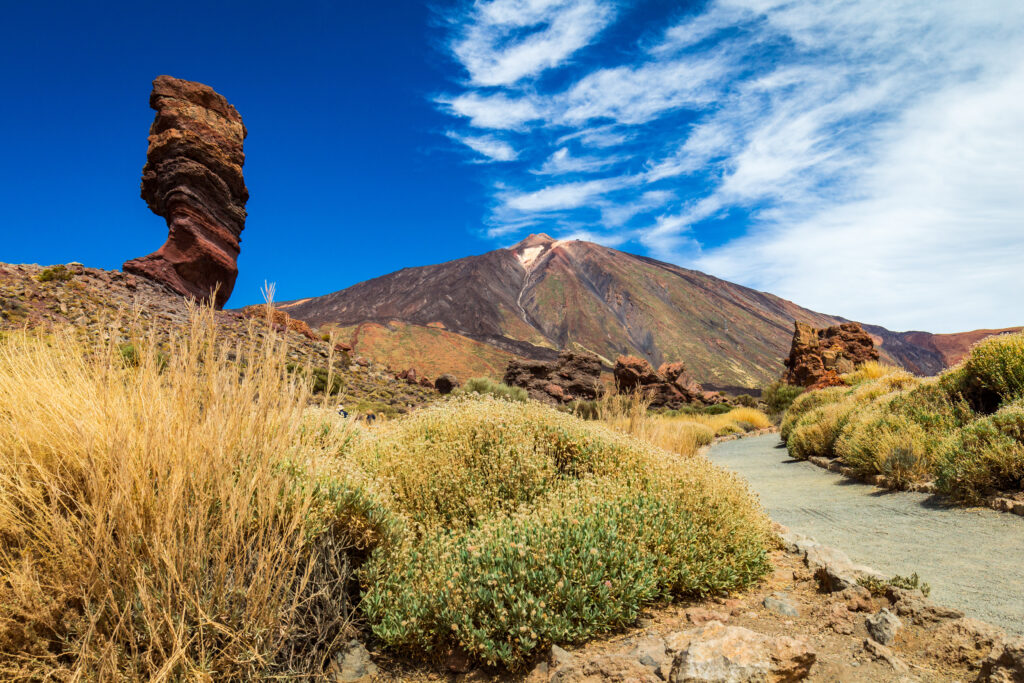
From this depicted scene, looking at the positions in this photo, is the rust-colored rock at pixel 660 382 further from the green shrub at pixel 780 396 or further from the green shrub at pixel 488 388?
the green shrub at pixel 488 388

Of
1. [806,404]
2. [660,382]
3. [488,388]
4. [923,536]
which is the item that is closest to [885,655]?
[923,536]

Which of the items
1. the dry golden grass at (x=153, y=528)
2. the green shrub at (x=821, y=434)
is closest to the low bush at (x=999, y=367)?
the green shrub at (x=821, y=434)

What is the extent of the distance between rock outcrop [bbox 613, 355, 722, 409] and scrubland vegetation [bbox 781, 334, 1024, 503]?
2289cm

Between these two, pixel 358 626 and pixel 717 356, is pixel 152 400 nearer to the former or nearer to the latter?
pixel 358 626

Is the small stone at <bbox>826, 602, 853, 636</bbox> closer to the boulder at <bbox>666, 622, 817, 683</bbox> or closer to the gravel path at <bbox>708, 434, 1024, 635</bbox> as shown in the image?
the gravel path at <bbox>708, 434, 1024, 635</bbox>

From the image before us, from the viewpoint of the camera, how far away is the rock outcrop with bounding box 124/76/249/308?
22812 mm

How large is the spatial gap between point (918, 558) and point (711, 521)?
184 cm

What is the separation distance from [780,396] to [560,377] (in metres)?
10.3

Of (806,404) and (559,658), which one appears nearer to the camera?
A: (559,658)

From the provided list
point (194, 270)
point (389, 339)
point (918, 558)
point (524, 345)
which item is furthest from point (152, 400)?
point (524, 345)

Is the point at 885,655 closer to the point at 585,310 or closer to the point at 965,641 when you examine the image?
the point at 965,641

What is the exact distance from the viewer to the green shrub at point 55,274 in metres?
18.3

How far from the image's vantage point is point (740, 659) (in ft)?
7.85

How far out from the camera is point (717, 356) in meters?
132
